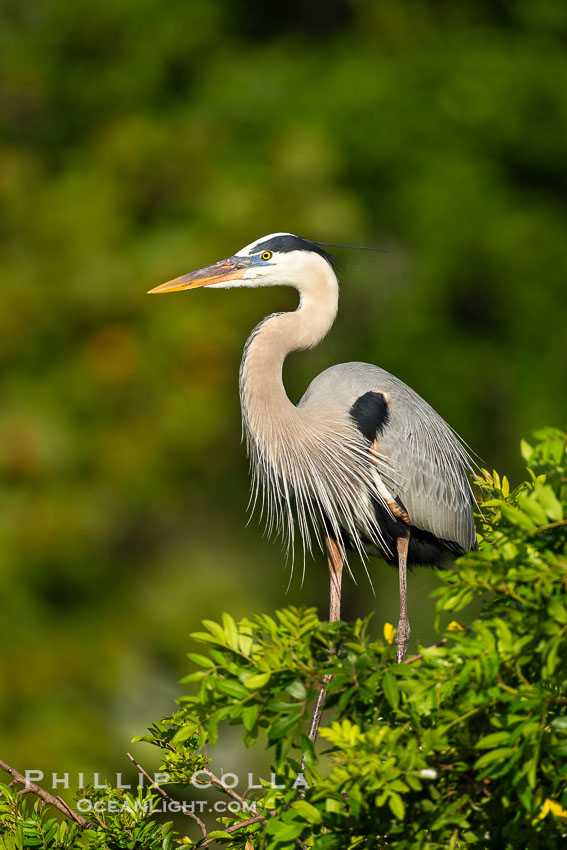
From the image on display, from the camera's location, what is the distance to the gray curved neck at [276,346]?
3.75m

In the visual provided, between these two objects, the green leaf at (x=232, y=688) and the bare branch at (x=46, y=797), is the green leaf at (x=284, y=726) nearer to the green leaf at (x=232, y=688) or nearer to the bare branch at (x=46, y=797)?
the green leaf at (x=232, y=688)

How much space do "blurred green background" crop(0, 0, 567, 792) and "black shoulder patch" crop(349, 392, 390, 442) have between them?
3.00 m

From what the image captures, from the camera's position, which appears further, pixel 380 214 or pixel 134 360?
pixel 380 214

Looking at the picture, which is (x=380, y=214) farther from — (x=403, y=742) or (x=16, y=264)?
(x=403, y=742)

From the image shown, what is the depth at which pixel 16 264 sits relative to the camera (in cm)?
800

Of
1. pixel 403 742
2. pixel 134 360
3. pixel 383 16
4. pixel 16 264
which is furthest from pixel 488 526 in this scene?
pixel 383 16

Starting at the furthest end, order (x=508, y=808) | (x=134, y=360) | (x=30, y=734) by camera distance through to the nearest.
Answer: (x=134, y=360) → (x=30, y=734) → (x=508, y=808)

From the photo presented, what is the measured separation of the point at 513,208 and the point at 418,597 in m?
3.38

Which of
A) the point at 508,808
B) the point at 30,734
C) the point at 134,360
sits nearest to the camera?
the point at 508,808

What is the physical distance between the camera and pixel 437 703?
6.45 feet

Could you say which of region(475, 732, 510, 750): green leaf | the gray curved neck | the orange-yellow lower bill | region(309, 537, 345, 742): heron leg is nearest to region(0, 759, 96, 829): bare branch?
region(475, 732, 510, 750): green leaf

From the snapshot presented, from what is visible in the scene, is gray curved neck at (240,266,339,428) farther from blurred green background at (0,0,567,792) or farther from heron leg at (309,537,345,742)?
blurred green background at (0,0,567,792)

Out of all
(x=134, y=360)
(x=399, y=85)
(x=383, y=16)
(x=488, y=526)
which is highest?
(x=383, y=16)

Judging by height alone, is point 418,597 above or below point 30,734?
above
